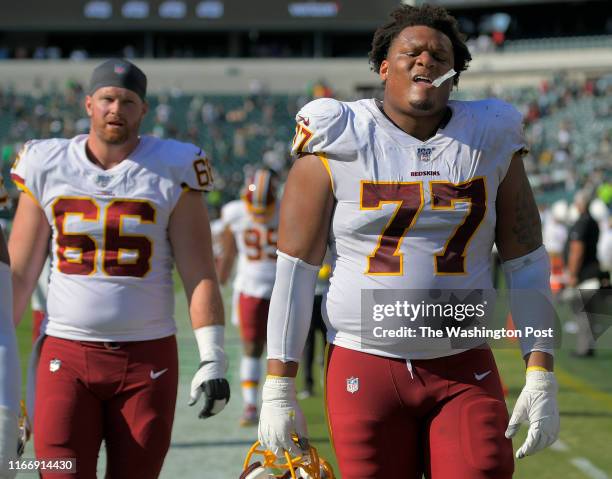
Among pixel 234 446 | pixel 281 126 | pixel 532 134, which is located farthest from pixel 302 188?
pixel 281 126

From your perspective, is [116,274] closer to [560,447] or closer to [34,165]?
[34,165]

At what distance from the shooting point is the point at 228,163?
35.4 m

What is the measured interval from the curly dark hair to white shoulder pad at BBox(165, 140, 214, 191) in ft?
2.93

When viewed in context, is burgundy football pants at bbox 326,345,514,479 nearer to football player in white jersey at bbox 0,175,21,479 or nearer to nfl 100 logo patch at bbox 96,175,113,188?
football player in white jersey at bbox 0,175,21,479

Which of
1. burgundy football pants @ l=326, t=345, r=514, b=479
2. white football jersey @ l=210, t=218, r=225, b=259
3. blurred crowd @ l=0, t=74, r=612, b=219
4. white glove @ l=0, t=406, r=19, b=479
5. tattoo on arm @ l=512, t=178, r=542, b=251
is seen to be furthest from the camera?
blurred crowd @ l=0, t=74, r=612, b=219

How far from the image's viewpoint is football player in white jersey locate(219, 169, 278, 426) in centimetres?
Answer: 764

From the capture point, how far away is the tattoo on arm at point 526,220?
125 inches

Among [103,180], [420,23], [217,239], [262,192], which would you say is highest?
[420,23]

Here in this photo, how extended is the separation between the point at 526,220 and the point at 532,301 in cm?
24

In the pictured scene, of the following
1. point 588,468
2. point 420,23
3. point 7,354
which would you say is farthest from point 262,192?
point 7,354

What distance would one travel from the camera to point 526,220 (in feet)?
10.5

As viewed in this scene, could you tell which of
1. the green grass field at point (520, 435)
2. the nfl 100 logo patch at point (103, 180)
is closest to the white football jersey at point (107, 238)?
the nfl 100 logo patch at point (103, 180)

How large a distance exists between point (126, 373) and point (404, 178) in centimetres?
127

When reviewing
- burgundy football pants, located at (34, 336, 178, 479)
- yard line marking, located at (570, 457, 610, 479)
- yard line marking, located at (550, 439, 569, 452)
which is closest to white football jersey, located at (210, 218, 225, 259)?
yard line marking, located at (550, 439, 569, 452)
